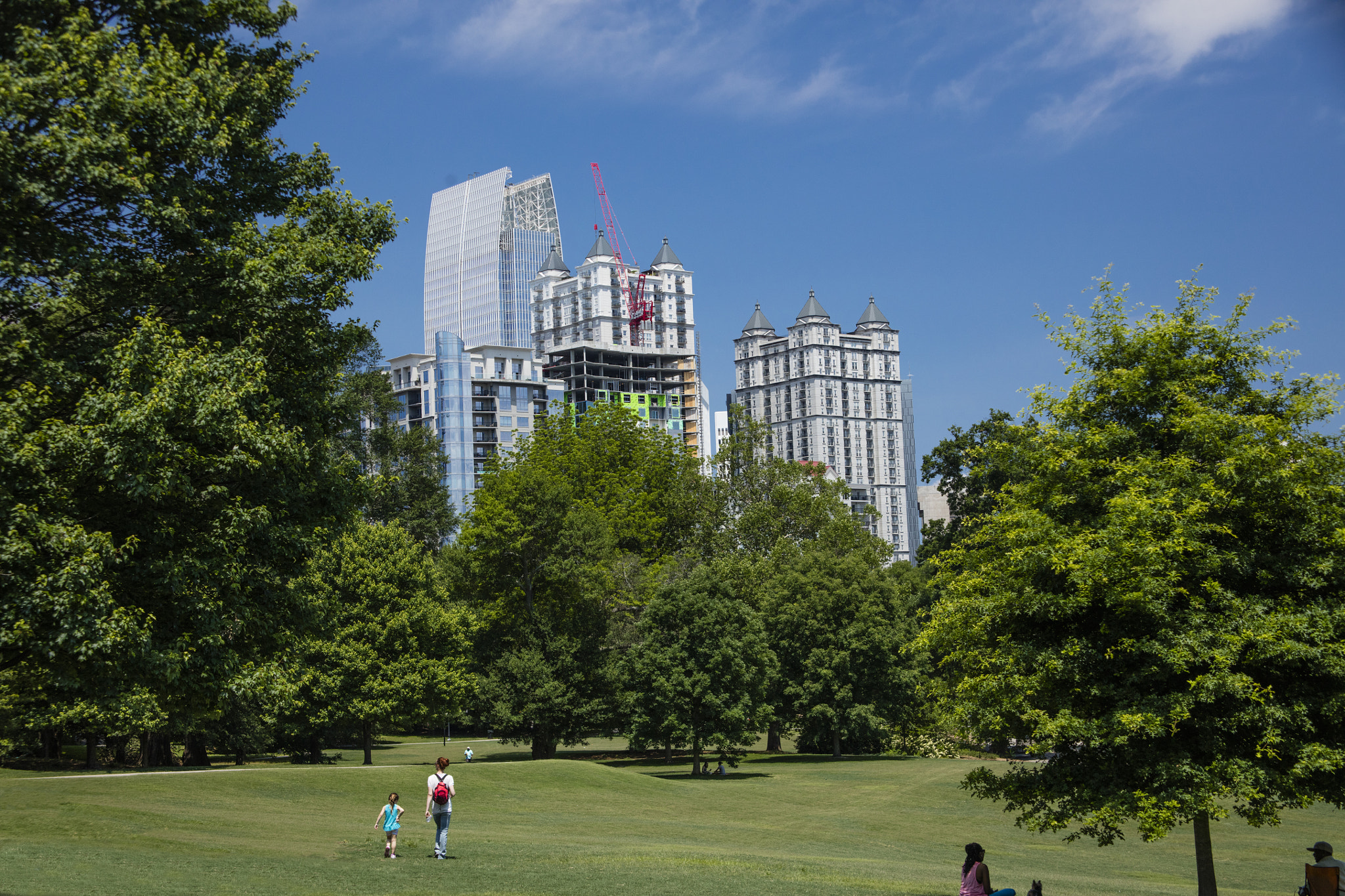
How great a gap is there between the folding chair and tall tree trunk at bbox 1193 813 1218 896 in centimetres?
211

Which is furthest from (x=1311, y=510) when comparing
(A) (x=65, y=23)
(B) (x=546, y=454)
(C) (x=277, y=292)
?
(B) (x=546, y=454)

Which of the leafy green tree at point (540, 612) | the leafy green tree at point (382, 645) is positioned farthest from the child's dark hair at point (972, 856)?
the leafy green tree at point (540, 612)

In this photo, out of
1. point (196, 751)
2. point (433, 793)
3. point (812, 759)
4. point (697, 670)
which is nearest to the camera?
point (433, 793)

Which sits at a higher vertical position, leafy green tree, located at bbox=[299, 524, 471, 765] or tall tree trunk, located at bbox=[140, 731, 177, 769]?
leafy green tree, located at bbox=[299, 524, 471, 765]

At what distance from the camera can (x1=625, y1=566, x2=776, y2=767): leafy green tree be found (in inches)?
2212

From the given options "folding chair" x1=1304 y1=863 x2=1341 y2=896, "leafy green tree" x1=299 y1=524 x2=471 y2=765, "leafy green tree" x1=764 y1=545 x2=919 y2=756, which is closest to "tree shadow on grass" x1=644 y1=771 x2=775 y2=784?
"leafy green tree" x1=764 y1=545 x2=919 y2=756

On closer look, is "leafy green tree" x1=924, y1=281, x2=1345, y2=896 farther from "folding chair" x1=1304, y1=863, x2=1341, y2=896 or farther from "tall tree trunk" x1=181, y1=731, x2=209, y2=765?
"tall tree trunk" x1=181, y1=731, x2=209, y2=765

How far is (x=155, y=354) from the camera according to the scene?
13539mm

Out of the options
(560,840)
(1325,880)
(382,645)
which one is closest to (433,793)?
(560,840)

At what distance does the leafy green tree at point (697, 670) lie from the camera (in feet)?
184

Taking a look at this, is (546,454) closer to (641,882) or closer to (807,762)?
(807,762)

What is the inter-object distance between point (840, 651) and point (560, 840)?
120 feet

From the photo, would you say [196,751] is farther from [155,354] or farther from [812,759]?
[155,354]

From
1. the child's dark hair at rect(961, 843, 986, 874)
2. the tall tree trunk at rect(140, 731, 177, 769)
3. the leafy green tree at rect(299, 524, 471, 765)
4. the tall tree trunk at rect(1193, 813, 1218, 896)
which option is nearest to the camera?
the child's dark hair at rect(961, 843, 986, 874)
